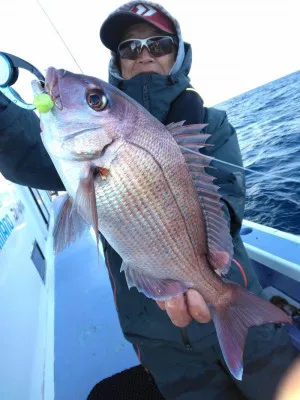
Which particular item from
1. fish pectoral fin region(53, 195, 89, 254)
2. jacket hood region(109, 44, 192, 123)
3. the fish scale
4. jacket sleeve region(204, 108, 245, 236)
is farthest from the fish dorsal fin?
jacket hood region(109, 44, 192, 123)

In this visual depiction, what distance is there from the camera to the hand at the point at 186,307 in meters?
1.49

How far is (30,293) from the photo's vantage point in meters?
3.43

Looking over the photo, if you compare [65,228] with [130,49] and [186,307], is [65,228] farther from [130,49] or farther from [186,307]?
[130,49]

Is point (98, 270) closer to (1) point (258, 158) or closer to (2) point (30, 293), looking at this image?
(2) point (30, 293)

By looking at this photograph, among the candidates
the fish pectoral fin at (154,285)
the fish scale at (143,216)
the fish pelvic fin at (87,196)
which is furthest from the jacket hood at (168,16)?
the fish pectoral fin at (154,285)

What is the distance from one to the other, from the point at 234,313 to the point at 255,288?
63 centimetres

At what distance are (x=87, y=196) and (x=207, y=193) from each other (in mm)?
644

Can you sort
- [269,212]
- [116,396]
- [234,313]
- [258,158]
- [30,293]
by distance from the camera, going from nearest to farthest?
[234,313] < [116,396] < [30,293] < [269,212] < [258,158]

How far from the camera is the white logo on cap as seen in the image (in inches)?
88.0

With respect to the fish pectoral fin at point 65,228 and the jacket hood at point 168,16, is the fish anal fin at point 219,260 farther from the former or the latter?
the jacket hood at point 168,16

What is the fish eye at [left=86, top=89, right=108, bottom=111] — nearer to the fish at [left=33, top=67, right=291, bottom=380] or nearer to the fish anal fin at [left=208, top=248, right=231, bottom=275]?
the fish at [left=33, top=67, right=291, bottom=380]

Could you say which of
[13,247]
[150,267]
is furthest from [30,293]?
[150,267]

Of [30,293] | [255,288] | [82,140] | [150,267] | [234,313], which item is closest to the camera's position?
[82,140]

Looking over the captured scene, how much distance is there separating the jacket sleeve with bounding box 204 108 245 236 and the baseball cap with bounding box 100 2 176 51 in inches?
29.6
